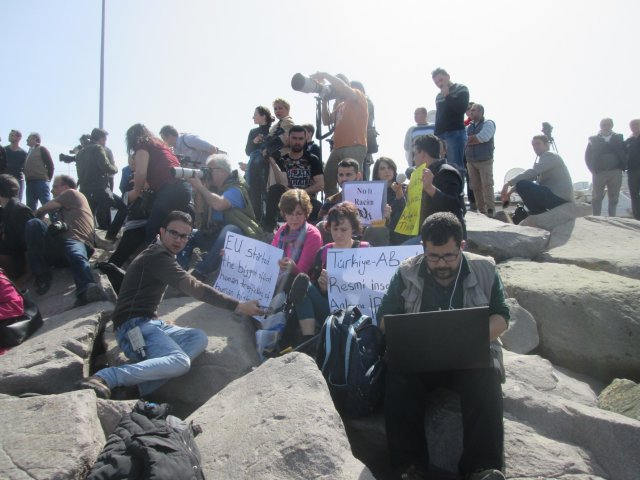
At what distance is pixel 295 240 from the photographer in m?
5.25

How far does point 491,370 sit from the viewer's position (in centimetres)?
307

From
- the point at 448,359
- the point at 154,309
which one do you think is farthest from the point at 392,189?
the point at 448,359

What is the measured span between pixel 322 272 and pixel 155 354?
156 centimetres

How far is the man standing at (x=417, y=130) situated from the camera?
30.1 feet

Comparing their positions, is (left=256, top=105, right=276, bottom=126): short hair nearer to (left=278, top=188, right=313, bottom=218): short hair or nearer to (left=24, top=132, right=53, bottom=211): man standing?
(left=278, top=188, right=313, bottom=218): short hair

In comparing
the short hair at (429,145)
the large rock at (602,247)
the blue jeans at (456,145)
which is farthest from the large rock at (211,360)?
the blue jeans at (456,145)

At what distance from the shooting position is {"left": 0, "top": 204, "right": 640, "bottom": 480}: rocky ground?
2.86m

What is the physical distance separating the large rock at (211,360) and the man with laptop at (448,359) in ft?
5.34

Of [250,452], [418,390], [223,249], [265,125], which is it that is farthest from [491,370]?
[265,125]

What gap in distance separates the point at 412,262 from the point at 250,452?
1.57 metres

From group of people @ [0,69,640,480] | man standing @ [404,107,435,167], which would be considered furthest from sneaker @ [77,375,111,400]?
man standing @ [404,107,435,167]

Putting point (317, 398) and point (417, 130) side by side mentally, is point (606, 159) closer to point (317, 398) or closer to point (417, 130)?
point (417, 130)

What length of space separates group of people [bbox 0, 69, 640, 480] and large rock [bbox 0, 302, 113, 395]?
1.41 ft

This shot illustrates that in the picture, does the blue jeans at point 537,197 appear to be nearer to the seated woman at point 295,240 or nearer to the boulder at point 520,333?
the boulder at point 520,333
